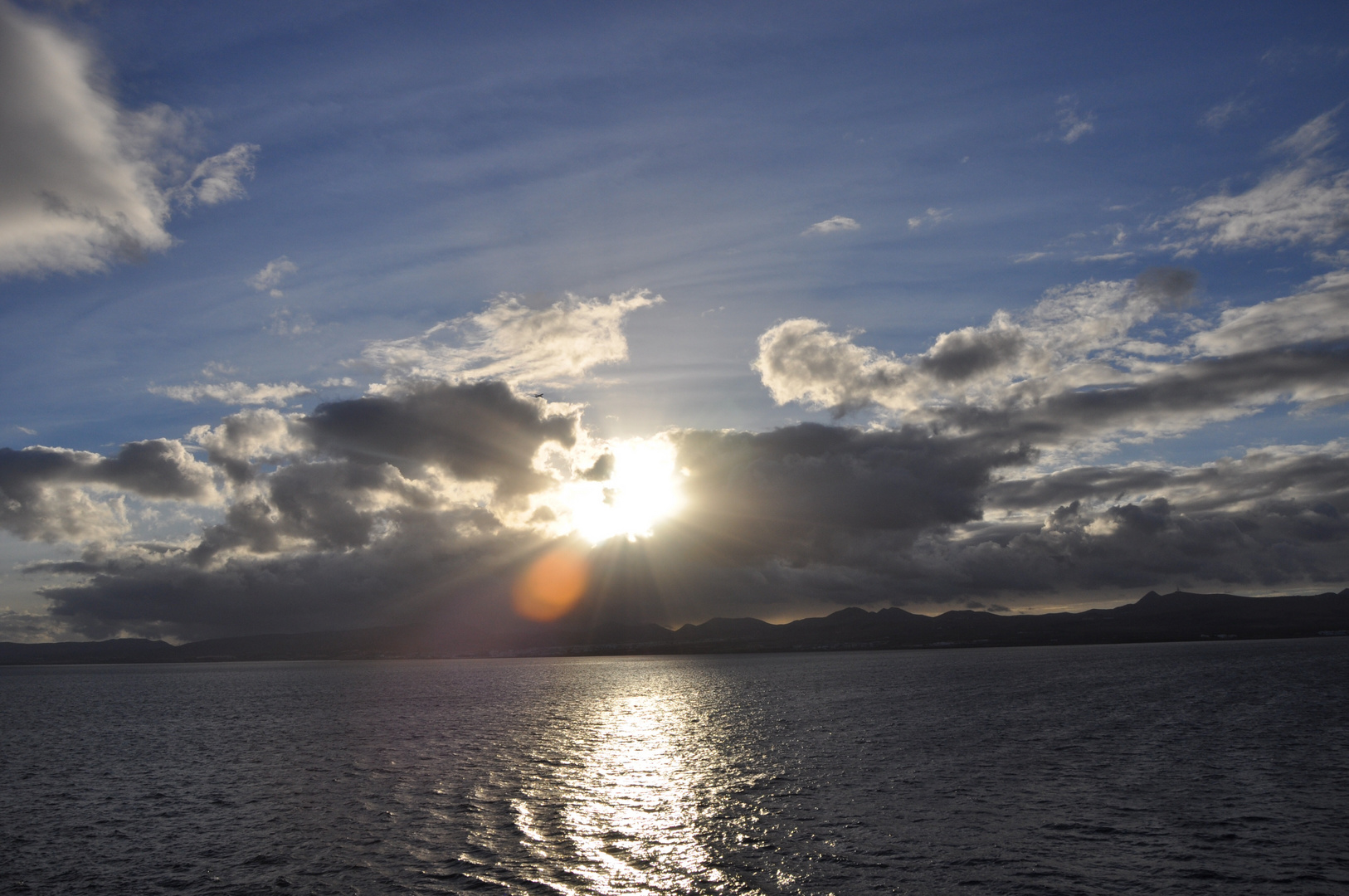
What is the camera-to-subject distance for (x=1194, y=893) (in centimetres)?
3631

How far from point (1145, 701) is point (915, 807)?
314ft

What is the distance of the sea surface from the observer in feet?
132

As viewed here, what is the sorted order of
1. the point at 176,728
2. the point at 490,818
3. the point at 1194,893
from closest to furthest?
the point at 1194,893 → the point at 490,818 → the point at 176,728

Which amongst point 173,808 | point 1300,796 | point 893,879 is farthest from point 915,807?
point 173,808

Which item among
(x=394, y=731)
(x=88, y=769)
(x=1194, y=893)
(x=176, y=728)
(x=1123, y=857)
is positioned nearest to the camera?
(x=1194, y=893)

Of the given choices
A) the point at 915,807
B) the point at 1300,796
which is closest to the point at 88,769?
the point at 915,807

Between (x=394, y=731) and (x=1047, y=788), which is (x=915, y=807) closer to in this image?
(x=1047, y=788)

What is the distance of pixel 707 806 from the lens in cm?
5625

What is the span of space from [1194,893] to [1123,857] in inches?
206

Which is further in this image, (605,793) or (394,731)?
(394,731)

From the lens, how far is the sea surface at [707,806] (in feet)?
132

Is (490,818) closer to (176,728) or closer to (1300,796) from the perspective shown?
(1300,796)

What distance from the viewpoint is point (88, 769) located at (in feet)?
265

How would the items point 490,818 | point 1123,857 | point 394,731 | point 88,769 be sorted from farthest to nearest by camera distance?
point 394,731
point 88,769
point 490,818
point 1123,857
